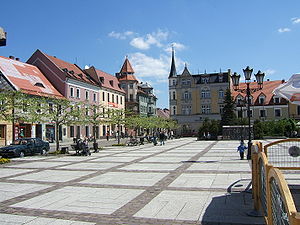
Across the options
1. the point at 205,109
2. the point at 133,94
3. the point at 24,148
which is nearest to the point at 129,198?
the point at 24,148

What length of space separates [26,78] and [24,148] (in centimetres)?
2307

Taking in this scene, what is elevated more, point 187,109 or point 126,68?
point 126,68

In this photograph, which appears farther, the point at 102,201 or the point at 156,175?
the point at 156,175

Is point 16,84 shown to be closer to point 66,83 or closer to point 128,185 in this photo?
point 66,83

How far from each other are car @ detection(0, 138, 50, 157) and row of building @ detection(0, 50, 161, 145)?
9.66 metres

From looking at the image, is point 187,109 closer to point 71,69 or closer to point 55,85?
point 71,69

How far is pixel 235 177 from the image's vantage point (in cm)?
1094

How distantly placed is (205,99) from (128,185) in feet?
215

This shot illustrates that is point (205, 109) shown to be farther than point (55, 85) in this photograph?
Yes

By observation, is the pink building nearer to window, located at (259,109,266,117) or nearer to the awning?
window, located at (259,109,266,117)

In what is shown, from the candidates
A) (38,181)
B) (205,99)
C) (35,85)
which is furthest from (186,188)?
(205,99)

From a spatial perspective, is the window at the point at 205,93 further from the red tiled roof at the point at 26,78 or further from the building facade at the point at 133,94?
the red tiled roof at the point at 26,78

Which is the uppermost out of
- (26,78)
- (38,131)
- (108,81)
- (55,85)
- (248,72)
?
(108,81)

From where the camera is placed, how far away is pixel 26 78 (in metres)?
42.2
